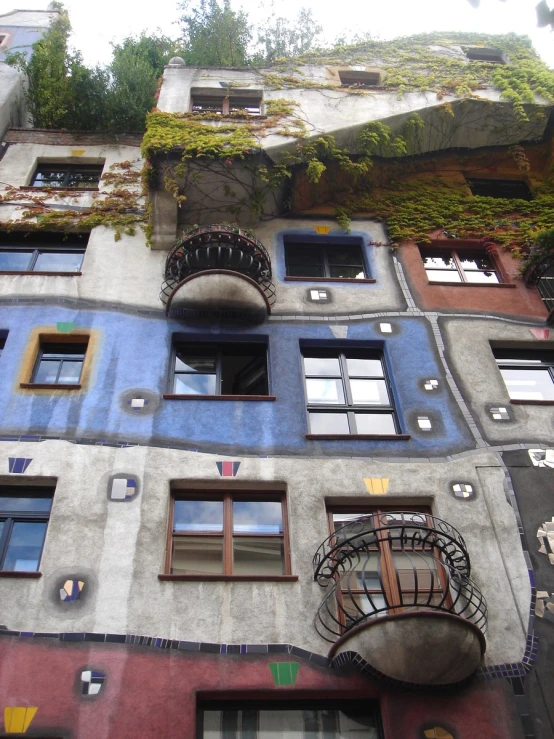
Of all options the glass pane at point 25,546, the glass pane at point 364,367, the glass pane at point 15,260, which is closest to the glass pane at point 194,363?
the glass pane at point 364,367

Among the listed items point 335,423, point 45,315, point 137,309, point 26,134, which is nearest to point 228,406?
point 335,423

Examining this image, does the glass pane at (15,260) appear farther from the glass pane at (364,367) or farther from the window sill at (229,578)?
the window sill at (229,578)

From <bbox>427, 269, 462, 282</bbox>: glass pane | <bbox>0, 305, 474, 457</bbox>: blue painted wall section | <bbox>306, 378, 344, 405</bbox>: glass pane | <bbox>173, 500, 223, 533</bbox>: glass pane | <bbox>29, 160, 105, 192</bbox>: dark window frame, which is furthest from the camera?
<bbox>29, 160, 105, 192</bbox>: dark window frame

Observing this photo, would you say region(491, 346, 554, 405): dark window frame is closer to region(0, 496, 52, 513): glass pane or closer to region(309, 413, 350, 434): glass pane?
region(309, 413, 350, 434): glass pane

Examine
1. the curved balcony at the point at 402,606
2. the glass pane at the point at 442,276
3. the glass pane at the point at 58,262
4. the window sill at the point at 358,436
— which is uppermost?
the glass pane at the point at 58,262

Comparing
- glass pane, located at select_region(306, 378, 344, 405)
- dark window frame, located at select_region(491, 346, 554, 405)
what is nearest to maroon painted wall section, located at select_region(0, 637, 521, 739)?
glass pane, located at select_region(306, 378, 344, 405)

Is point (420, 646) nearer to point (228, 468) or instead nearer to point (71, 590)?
point (228, 468)
